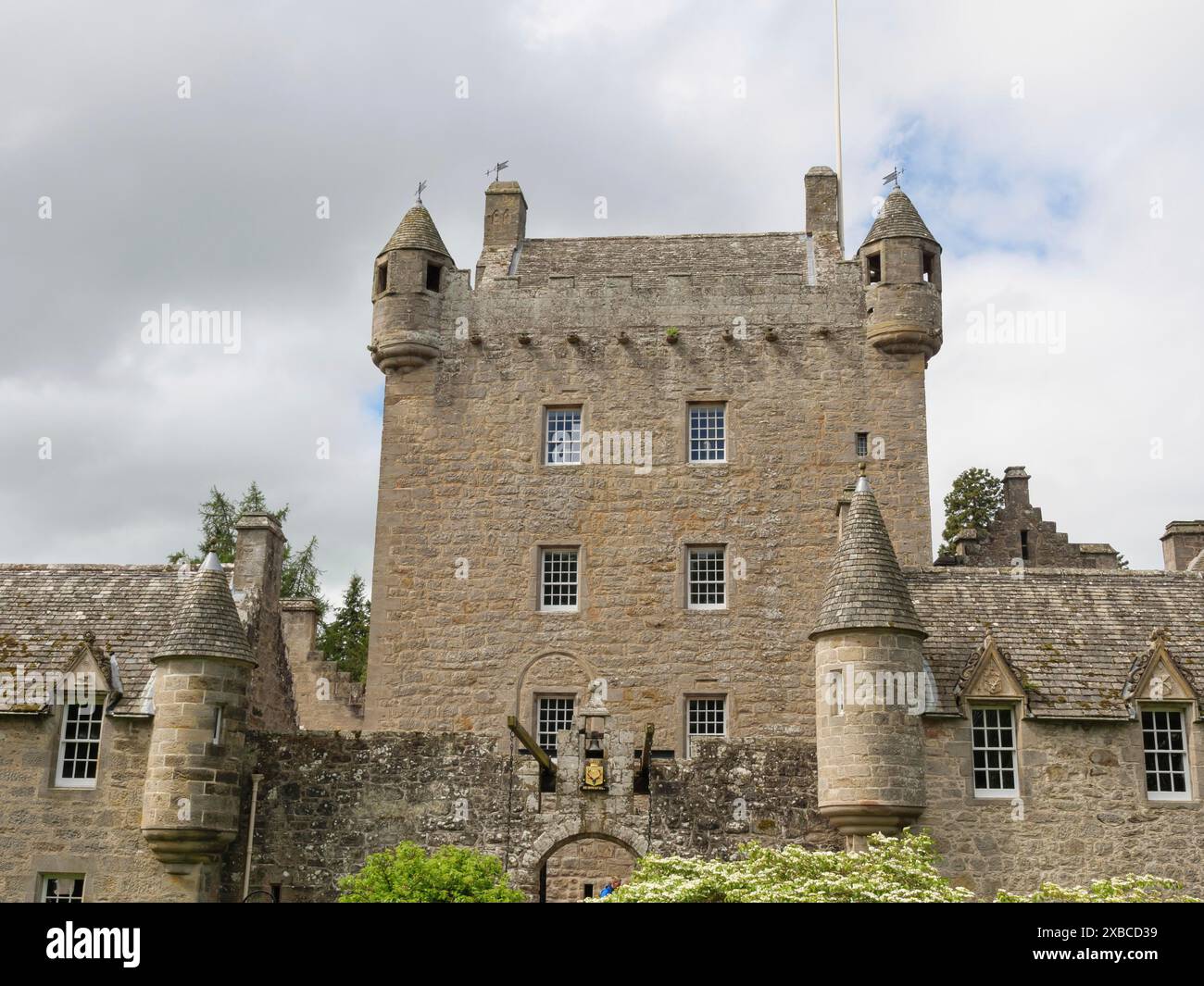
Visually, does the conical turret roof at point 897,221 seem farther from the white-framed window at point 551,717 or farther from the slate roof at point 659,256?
the white-framed window at point 551,717

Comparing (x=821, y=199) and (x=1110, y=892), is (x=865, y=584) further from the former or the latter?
(x=821, y=199)

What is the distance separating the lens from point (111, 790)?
2072 centimetres

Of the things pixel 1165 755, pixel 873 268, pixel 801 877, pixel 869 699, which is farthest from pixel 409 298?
pixel 1165 755

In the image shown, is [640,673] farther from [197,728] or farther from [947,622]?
[197,728]

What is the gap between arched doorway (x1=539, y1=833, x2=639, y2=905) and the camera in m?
25.1

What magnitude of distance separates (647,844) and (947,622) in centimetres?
627

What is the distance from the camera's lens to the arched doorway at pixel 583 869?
2512cm

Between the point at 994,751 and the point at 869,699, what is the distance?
2.30 m

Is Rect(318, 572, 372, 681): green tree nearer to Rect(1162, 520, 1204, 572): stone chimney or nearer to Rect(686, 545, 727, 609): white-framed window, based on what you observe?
Rect(686, 545, 727, 609): white-framed window

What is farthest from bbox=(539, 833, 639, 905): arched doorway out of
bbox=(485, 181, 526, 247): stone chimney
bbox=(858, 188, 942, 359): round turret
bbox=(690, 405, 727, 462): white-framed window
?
bbox=(485, 181, 526, 247): stone chimney

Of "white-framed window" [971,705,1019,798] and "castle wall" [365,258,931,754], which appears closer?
"white-framed window" [971,705,1019,798]

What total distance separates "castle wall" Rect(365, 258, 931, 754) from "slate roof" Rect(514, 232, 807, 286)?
744 mm

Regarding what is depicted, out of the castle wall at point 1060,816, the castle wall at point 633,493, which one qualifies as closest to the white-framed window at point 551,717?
the castle wall at point 633,493

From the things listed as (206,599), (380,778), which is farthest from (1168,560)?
(206,599)
